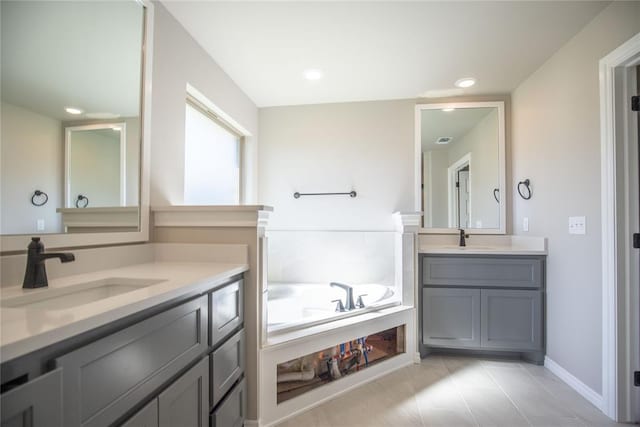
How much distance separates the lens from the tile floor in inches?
65.6

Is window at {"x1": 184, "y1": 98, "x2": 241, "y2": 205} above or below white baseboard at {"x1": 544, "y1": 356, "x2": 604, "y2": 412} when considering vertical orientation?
above

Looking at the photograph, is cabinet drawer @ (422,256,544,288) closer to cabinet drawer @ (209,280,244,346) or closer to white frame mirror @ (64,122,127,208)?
cabinet drawer @ (209,280,244,346)

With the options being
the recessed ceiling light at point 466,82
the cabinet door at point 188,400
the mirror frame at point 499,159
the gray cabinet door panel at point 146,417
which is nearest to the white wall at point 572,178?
the mirror frame at point 499,159

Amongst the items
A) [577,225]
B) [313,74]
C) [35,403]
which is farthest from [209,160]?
[577,225]

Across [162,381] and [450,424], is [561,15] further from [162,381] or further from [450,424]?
[162,381]

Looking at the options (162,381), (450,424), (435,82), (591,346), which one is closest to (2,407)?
(162,381)

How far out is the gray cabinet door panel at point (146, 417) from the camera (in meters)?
0.75

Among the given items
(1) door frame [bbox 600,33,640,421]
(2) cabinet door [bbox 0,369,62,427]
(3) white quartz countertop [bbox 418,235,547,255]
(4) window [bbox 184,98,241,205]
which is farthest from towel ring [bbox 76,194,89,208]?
(1) door frame [bbox 600,33,640,421]

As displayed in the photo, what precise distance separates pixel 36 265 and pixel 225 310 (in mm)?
675

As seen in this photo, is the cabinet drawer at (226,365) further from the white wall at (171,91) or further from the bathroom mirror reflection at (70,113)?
the white wall at (171,91)

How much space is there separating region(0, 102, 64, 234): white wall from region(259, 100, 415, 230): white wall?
2.05m

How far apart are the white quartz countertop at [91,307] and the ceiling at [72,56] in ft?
2.15

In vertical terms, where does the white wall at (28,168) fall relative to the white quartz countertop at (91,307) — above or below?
above

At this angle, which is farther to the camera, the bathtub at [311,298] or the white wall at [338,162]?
the white wall at [338,162]
